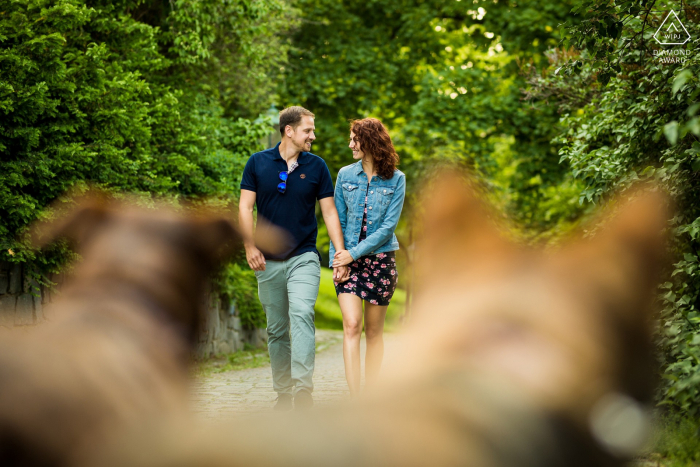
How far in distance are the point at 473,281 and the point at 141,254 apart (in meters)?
1.07

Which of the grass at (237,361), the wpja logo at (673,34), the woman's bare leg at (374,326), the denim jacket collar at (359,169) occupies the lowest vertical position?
the grass at (237,361)

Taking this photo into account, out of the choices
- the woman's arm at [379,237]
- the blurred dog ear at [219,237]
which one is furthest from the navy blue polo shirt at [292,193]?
the blurred dog ear at [219,237]

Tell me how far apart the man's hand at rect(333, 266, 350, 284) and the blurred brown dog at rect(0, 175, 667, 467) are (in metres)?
3.08

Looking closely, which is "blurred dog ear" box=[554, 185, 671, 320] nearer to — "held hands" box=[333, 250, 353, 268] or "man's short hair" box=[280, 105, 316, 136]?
"held hands" box=[333, 250, 353, 268]

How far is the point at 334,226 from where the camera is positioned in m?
5.18

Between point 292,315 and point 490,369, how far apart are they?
338 cm

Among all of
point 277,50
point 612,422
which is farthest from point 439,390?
point 277,50

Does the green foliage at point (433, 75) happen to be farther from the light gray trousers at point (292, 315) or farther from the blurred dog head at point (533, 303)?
the blurred dog head at point (533, 303)

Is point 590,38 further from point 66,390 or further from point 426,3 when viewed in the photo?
point 426,3

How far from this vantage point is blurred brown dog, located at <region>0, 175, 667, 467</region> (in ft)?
4.98

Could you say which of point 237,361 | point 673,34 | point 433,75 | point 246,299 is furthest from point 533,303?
point 433,75

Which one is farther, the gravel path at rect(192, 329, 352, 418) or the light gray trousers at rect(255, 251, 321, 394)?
the gravel path at rect(192, 329, 352, 418)

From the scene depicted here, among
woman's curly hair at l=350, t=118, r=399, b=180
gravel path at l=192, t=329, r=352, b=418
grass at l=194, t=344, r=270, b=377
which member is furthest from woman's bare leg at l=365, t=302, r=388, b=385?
grass at l=194, t=344, r=270, b=377

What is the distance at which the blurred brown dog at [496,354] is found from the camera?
154 centimetres
